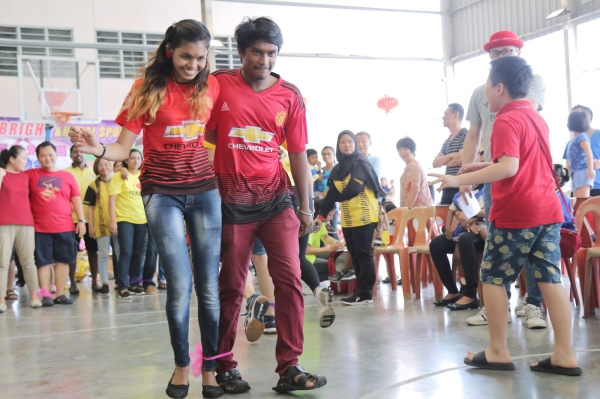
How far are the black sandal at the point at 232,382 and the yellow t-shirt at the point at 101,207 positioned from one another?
15.6 feet

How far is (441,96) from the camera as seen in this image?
14859mm

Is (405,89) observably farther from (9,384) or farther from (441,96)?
(9,384)

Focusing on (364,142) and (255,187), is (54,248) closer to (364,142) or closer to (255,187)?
(364,142)

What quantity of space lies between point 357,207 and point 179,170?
2812 mm

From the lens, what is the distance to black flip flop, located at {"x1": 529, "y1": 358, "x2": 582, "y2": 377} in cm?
255

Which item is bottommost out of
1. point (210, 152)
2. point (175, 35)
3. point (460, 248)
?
point (460, 248)

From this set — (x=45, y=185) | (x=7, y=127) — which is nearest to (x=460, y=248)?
(x=45, y=185)

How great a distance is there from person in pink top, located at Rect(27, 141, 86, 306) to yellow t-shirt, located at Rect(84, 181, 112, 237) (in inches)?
26.5

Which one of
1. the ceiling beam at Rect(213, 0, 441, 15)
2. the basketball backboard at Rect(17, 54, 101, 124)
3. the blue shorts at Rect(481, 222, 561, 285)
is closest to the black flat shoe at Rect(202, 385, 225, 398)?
the blue shorts at Rect(481, 222, 561, 285)

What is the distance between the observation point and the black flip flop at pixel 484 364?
2.69m

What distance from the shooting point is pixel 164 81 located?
8.04 feet

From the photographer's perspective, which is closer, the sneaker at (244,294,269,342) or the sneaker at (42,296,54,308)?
the sneaker at (244,294,269,342)

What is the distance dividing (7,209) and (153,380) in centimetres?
366

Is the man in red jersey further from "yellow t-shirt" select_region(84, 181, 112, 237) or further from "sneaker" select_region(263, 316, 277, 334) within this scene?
"yellow t-shirt" select_region(84, 181, 112, 237)
